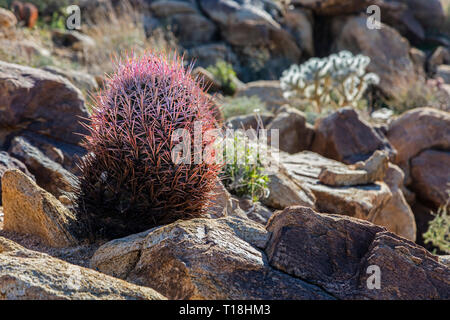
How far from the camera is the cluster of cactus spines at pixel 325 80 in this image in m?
11.2

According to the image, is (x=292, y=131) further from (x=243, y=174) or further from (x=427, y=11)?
(x=427, y=11)

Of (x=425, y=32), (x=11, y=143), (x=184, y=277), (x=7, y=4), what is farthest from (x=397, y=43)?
(x=184, y=277)

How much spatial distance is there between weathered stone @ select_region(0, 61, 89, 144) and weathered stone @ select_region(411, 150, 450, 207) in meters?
5.49

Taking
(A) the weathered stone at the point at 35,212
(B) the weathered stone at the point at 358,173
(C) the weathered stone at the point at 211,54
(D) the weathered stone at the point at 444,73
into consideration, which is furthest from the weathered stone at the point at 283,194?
(D) the weathered stone at the point at 444,73

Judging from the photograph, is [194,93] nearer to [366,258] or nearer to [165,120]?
[165,120]

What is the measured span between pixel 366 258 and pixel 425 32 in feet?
60.5

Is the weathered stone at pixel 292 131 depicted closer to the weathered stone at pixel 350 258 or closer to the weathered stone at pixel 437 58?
the weathered stone at pixel 350 258

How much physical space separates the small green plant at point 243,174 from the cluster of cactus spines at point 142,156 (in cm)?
155

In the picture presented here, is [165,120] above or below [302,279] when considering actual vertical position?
above

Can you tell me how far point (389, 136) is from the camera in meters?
7.91

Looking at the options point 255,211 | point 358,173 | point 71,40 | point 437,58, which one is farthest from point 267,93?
point 437,58

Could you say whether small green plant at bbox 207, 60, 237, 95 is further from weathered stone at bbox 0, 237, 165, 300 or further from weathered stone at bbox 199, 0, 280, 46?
weathered stone at bbox 0, 237, 165, 300

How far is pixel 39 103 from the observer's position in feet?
14.8

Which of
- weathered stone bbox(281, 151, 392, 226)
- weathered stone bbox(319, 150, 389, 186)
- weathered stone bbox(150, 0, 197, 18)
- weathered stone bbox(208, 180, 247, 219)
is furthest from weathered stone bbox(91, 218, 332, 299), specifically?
weathered stone bbox(150, 0, 197, 18)
